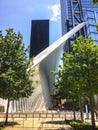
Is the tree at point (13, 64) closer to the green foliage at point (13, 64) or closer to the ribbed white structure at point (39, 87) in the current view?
the green foliage at point (13, 64)

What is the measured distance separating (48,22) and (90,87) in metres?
142

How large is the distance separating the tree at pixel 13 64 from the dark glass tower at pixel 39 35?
131 m

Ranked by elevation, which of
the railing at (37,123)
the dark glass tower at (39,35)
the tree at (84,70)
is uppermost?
the dark glass tower at (39,35)

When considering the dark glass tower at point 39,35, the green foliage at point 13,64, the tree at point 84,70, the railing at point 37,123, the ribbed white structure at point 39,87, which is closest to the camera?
the tree at point 84,70

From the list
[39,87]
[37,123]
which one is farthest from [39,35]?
[37,123]

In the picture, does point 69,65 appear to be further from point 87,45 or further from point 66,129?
point 66,129

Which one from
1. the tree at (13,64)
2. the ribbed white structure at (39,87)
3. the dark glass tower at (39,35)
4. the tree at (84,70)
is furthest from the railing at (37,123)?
the dark glass tower at (39,35)

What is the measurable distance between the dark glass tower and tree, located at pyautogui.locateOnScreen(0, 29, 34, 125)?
13142cm

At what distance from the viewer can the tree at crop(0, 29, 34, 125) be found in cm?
2116

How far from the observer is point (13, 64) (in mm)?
22516

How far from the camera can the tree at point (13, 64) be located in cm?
2116

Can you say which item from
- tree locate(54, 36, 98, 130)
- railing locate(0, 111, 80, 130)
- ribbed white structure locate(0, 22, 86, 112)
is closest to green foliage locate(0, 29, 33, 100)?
railing locate(0, 111, 80, 130)

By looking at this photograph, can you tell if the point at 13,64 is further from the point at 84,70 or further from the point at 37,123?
the point at 84,70

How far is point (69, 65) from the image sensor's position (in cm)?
1991
